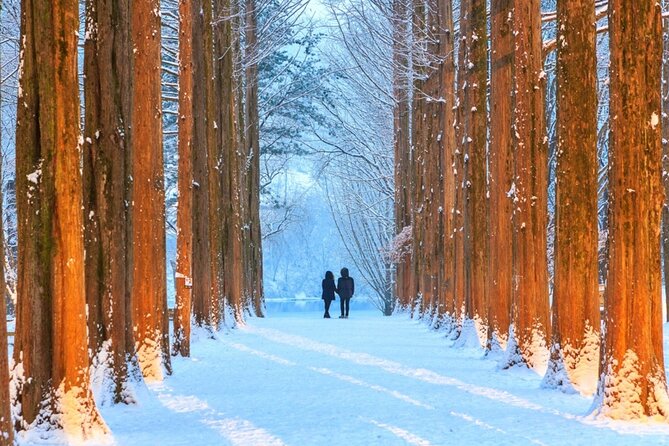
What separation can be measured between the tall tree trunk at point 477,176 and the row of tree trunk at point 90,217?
15.6 ft

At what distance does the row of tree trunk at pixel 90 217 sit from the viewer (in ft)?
23.4

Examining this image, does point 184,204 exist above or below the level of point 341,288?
above

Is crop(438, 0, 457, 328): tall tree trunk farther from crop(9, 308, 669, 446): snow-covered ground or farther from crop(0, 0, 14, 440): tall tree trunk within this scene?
crop(0, 0, 14, 440): tall tree trunk

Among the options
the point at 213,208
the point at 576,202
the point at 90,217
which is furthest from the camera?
the point at 213,208

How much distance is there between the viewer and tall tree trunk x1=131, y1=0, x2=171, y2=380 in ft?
38.2

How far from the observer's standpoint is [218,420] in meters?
8.67

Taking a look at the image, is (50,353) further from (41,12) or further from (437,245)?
(437,245)

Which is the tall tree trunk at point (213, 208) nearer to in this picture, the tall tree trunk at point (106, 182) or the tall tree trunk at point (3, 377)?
the tall tree trunk at point (106, 182)

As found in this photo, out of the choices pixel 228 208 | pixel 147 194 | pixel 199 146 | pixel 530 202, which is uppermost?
pixel 199 146

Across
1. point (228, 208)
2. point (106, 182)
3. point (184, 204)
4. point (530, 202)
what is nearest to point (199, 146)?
point (184, 204)

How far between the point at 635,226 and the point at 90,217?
15.1 feet

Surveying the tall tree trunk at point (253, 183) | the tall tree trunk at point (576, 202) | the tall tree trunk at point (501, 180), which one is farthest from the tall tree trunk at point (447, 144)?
the tall tree trunk at point (576, 202)

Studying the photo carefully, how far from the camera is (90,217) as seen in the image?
29.5 ft

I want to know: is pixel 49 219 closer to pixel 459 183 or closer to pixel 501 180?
pixel 501 180
